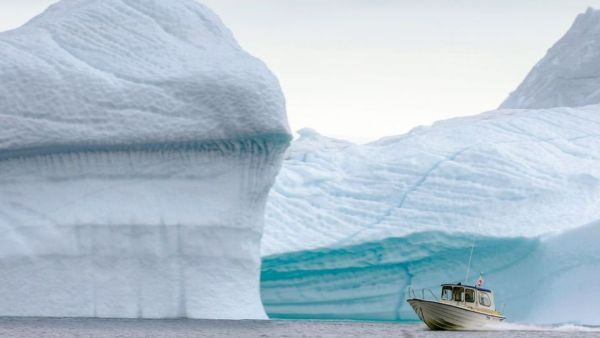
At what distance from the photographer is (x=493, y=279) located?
17516 millimetres

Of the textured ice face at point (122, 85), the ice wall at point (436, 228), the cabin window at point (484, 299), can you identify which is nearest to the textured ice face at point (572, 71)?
the ice wall at point (436, 228)

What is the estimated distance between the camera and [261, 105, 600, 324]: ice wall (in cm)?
1686

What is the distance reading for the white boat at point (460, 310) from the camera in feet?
48.3

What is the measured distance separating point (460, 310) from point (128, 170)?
13.7 feet

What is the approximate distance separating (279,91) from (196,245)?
204 centimetres

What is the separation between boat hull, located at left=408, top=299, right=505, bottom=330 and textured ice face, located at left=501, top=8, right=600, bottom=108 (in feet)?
29.3

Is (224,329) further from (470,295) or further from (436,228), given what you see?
(436,228)

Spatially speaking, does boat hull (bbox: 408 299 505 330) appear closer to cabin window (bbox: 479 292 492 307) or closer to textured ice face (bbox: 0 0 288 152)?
cabin window (bbox: 479 292 492 307)

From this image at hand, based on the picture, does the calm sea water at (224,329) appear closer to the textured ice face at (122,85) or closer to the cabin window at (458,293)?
the cabin window at (458,293)

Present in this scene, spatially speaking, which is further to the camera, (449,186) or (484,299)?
(449,186)

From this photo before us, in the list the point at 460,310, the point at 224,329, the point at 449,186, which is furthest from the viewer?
the point at 449,186

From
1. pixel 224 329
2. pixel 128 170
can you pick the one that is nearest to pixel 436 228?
pixel 224 329

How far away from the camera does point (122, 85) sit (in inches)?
553

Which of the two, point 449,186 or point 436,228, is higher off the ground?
point 449,186
